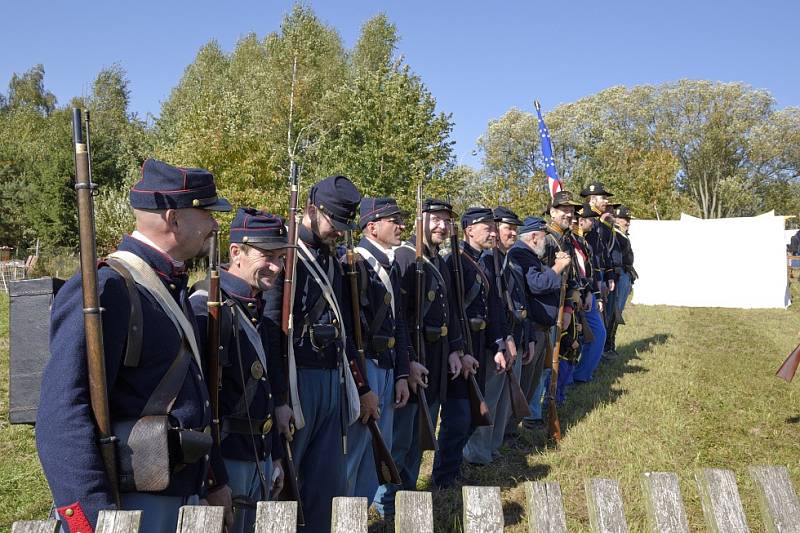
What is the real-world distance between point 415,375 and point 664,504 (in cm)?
298

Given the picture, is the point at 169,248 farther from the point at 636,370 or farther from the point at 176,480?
the point at 636,370

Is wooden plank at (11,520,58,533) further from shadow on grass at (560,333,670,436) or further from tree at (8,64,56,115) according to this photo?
tree at (8,64,56,115)

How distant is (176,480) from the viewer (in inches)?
103

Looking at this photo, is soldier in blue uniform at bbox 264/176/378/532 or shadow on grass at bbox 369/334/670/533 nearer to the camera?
soldier in blue uniform at bbox 264/176/378/532

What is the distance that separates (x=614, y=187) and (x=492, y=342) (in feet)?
99.5

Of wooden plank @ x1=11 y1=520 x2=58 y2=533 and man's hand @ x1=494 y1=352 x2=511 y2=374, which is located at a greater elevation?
wooden plank @ x1=11 y1=520 x2=58 y2=533

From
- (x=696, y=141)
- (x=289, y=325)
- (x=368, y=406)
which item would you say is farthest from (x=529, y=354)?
(x=696, y=141)

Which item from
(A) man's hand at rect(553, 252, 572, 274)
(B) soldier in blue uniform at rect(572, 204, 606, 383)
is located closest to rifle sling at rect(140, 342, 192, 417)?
(A) man's hand at rect(553, 252, 572, 274)

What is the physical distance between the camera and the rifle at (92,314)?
7.54 feet

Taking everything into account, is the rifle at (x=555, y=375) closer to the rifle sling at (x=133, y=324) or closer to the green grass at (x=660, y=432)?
the green grass at (x=660, y=432)

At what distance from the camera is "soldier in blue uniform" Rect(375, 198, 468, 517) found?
17.7 ft

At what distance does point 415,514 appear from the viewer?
209 centimetres

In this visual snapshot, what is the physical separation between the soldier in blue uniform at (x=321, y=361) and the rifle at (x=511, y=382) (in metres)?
2.62

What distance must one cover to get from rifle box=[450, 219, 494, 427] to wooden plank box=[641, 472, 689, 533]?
3568 mm
